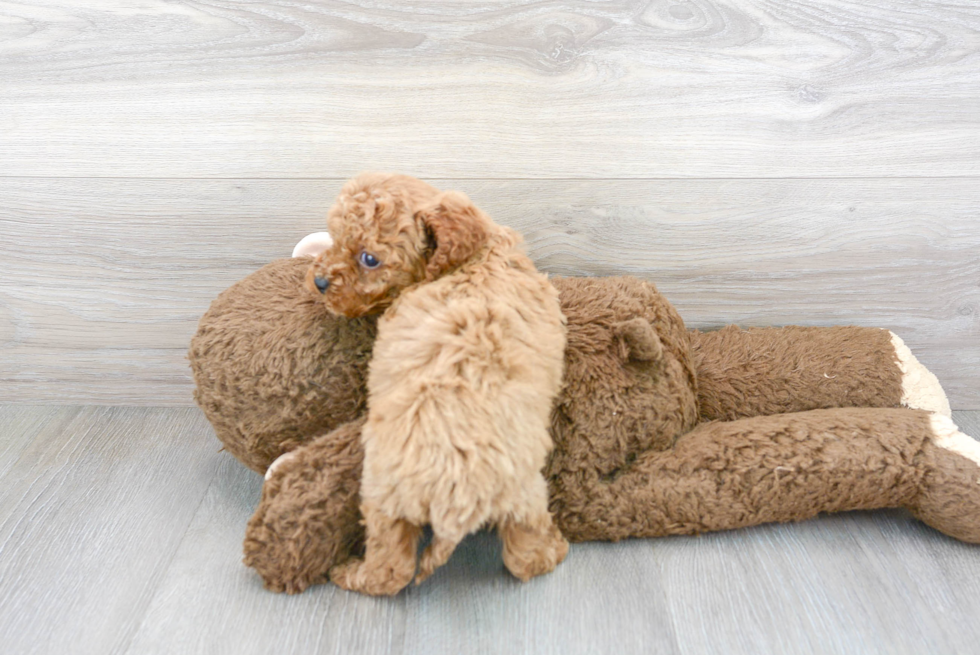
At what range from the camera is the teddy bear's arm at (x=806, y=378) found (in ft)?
3.23

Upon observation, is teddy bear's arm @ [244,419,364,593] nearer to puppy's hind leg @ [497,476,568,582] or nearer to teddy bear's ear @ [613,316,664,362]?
puppy's hind leg @ [497,476,568,582]

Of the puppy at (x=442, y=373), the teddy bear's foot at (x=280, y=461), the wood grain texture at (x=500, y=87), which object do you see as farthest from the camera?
the wood grain texture at (x=500, y=87)

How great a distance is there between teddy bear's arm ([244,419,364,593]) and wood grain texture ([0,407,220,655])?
0.52 feet

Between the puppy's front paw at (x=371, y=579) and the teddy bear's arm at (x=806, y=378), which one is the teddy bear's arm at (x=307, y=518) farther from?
the teddy bear's arm at (x=806, y=378)

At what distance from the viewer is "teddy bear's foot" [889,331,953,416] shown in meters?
0.99

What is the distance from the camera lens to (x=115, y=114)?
3.31 feet

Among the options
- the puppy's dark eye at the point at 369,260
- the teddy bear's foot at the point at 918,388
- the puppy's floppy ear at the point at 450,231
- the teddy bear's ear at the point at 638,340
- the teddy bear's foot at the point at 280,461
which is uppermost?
the puppy's floppy ear at the point at 450,231

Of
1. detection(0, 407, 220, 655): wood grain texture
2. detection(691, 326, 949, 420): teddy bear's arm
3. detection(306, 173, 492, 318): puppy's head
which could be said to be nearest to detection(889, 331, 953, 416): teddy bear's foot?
detection(691, 326, 949, 420): teddy bear's arm

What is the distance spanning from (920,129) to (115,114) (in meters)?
1.13

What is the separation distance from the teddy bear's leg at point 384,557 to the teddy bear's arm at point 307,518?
0.03 m

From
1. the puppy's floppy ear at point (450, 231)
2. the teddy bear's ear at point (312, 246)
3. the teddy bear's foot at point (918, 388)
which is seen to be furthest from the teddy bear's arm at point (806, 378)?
the teddy bear's ear at point (312, 246)

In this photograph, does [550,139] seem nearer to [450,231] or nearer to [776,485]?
[450,231]

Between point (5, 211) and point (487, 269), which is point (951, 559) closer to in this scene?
point (487, 269)

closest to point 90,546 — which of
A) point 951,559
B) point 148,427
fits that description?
point 148,427
